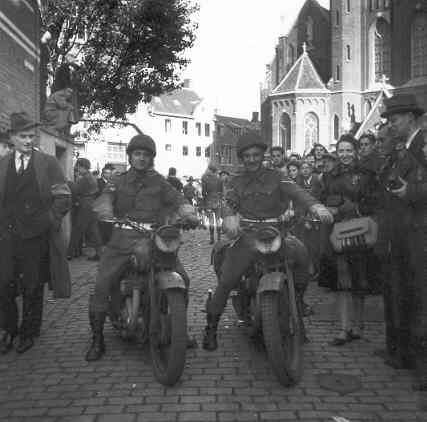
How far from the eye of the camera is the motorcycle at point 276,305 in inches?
161

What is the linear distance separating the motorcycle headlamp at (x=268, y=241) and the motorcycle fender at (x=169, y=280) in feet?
2.07

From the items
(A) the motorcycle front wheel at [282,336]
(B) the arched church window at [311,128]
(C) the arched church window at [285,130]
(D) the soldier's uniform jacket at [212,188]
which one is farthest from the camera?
(C) the arched church window at [285,130]

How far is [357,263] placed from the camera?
206 inches

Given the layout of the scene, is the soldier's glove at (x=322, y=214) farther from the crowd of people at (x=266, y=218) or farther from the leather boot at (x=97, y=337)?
the leather boot at (x=97, y=337)

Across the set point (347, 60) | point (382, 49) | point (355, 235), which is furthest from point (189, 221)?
point (347, 60)

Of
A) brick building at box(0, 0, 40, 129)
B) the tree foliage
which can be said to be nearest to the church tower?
the tree foliage

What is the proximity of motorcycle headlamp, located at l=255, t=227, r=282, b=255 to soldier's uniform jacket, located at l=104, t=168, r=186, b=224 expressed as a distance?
84 centimetres

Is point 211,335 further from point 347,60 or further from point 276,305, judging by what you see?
point 347,60

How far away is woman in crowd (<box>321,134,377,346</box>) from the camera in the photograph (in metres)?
5.13

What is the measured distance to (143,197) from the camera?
496 cm

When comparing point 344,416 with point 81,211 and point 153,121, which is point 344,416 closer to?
point 81,211

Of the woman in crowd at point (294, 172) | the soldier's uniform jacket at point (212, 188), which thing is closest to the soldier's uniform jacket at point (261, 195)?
the woman in crowd at point (294, 172)

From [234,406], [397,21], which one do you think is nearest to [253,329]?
[234,406]

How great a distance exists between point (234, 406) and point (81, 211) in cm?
864
